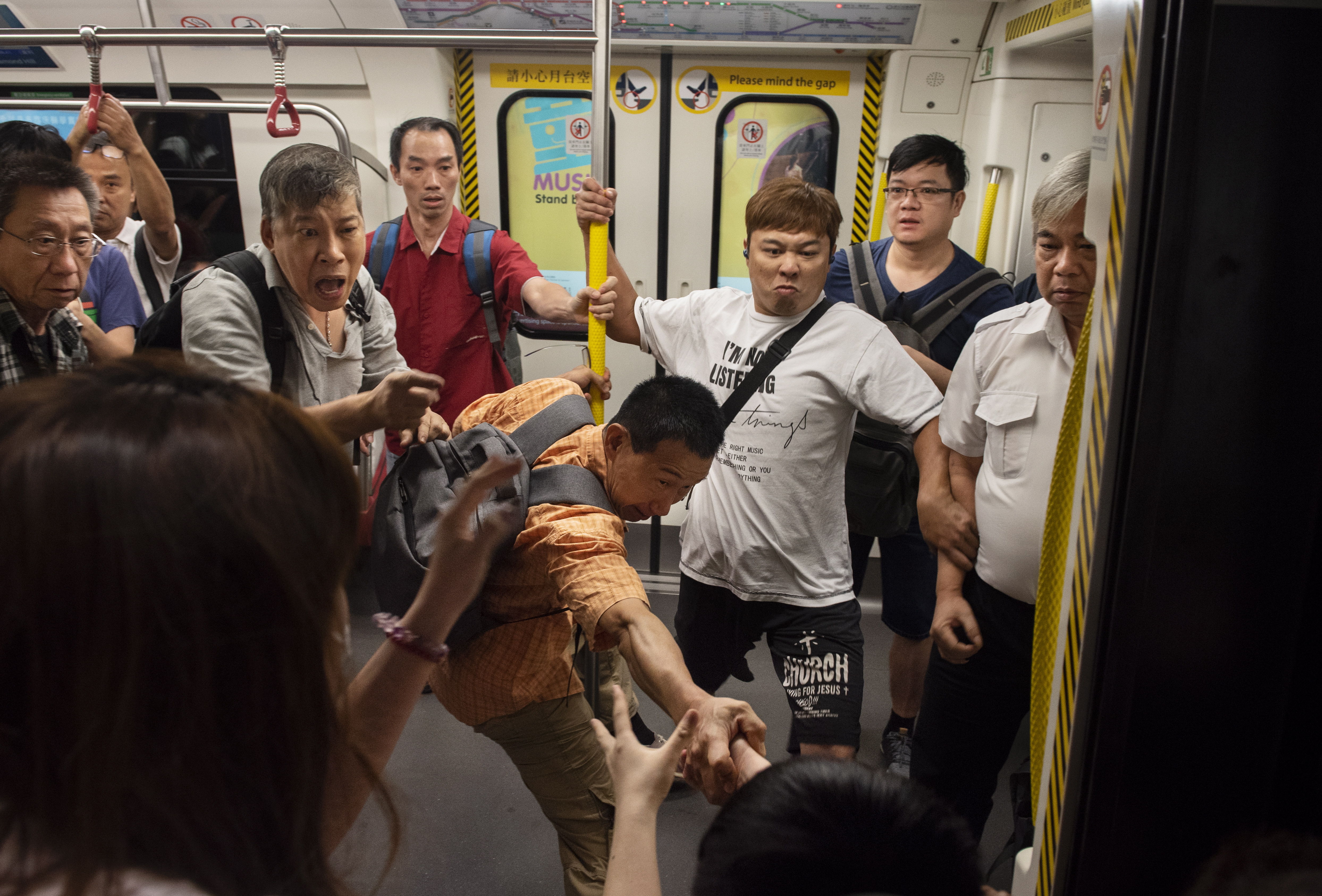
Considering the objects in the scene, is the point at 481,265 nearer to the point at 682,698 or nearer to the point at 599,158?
the point at 599,158

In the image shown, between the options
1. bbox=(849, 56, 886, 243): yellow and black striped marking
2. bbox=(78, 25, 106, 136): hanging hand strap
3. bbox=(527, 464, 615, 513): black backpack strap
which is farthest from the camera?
bbox=(849, 56, 886, 243): yellow and black striped marking

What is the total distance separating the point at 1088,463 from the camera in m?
0.94

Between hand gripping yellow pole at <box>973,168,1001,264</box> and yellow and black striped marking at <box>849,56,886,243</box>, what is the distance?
61 cm

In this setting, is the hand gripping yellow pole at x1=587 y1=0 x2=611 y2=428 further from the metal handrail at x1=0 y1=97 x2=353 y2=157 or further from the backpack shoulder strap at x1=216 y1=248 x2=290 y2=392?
the metal handrail at x1=0 y1=97 x2=353 y2=157

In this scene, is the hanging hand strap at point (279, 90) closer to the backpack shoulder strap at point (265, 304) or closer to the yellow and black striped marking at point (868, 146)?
the backpack shoulder strap at point (265, 304)

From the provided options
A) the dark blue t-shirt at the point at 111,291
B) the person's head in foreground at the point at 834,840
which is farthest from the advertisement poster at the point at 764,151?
the person's head in foreground at the point at 834,840

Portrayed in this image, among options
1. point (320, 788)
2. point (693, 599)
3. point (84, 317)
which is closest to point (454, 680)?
point (693, 599)

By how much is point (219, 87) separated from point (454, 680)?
3.93 m

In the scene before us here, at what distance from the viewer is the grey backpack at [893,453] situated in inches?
109

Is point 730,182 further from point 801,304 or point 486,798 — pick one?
point 486,798

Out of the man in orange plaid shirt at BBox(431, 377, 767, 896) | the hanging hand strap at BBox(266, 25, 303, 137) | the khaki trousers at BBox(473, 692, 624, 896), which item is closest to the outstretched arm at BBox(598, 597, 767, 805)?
the man in orange plaid shirt at BBox(431, 377, 767, 896)

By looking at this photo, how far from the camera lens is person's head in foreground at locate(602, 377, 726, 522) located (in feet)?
5.51

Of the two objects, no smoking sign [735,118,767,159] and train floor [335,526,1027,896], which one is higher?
no smoking sign [735,118,767,159]

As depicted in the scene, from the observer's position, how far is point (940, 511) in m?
2.02
